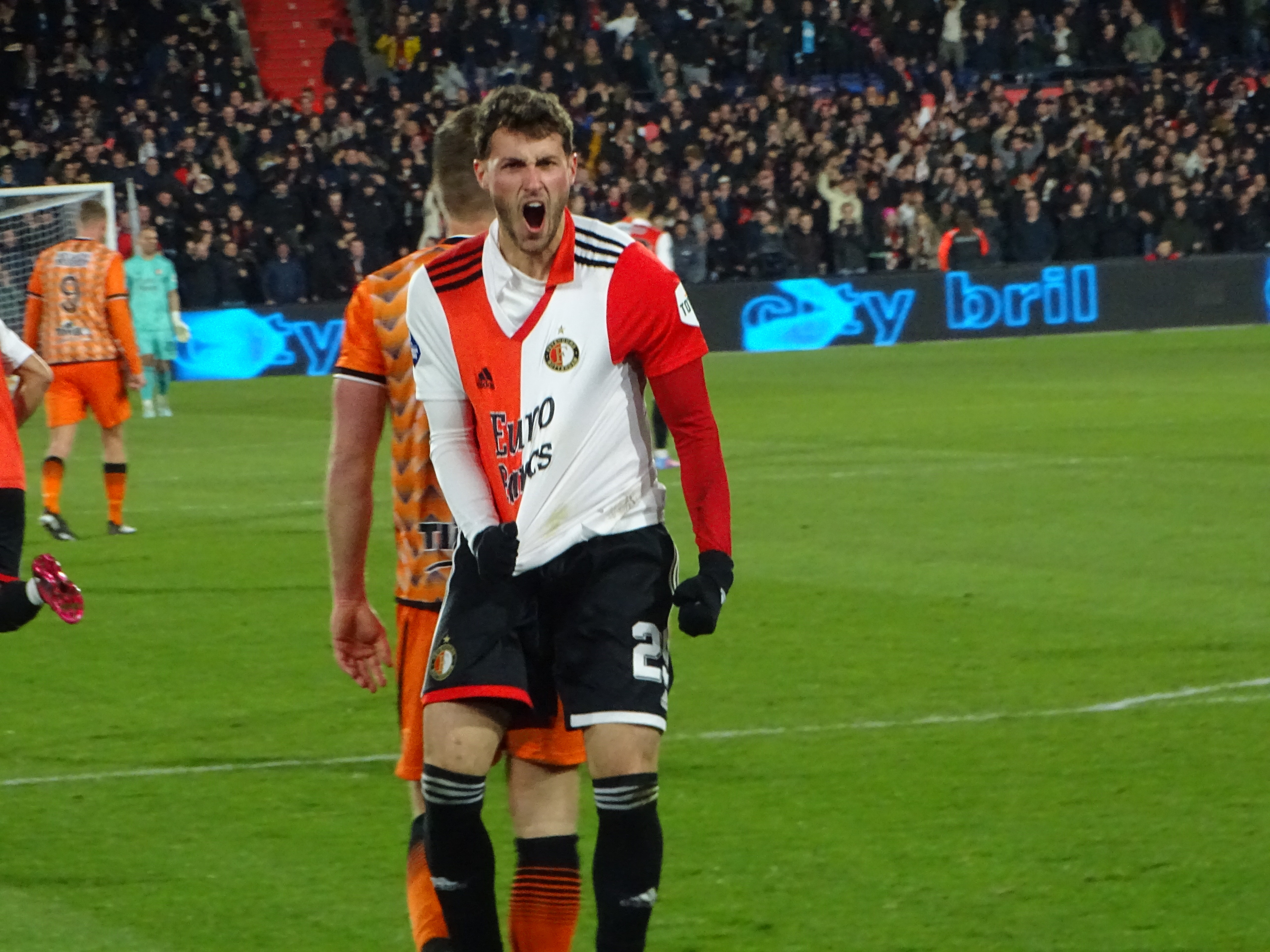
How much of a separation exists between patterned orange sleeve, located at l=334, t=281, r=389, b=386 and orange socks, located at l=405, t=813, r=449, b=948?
35.5 inches

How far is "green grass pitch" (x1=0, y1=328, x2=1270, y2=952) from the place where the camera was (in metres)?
5.09

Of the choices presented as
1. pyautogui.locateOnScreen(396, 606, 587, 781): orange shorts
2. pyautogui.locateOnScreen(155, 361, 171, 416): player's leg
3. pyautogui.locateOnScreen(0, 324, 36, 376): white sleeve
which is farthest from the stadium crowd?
pyautogui.locateOnScreen(396, 606, 587, 781): orange shorts

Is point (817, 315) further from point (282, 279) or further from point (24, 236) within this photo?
point (24, 236)

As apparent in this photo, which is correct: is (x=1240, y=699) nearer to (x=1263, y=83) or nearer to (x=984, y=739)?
(x=984, y=739)

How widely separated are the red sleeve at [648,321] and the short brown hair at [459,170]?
351mm

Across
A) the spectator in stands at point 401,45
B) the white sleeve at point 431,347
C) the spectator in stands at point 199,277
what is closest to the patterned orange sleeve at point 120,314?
the white sleeve at point 431,347

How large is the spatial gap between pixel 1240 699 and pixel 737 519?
5.57 metres

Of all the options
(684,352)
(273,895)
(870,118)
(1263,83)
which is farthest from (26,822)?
(1263,83)

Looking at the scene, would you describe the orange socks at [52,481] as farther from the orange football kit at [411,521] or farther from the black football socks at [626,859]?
the black football socks at [626,859]

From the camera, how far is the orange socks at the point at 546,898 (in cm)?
401

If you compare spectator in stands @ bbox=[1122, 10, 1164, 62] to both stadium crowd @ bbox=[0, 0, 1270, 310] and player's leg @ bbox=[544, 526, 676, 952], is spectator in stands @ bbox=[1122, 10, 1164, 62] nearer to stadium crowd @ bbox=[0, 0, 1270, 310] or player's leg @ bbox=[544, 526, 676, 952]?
stadium crowd @ bbox=[0, 0, 1270, 310]

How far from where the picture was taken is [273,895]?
5301mm

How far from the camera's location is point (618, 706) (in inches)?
151

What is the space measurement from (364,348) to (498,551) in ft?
1.97
